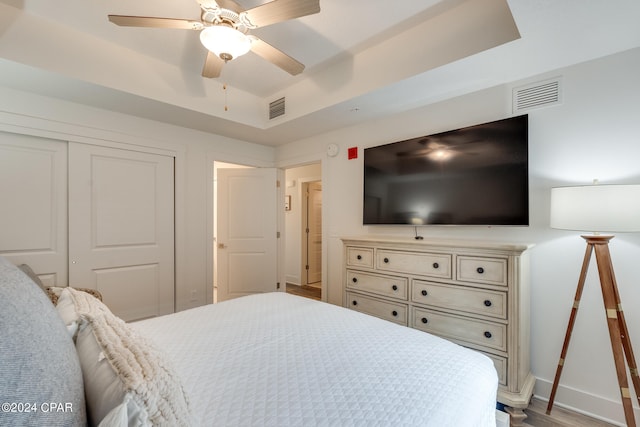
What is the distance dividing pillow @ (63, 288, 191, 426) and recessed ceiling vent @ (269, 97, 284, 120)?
2.74 metres

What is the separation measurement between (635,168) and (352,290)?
2.19 meters

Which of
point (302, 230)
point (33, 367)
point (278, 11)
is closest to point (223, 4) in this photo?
point (278, 11)

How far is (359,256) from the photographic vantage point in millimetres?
2670

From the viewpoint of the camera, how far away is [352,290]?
2.72 meters

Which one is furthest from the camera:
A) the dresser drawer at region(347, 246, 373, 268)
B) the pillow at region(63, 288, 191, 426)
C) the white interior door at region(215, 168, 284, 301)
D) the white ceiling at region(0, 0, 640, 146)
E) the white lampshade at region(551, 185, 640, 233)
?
the white interior door at region(215, 168, 284, 301)

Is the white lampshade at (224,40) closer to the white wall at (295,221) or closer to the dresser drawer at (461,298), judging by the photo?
the dresser drawer at (461,298)

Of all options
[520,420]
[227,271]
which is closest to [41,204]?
[227,271]

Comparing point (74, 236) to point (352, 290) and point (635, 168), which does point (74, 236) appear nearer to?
point (352, 290)

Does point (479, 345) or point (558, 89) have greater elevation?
point (558, 89)

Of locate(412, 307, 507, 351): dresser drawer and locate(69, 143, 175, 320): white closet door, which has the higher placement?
locate(69, 143, 175, 320): white closet door

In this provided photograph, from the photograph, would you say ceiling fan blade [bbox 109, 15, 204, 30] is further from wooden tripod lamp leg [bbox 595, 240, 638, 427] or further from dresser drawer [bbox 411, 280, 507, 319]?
wooden tripod lamp leg [bbox 595, 240, 638, 427]

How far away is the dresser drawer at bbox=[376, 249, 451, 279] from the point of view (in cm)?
212

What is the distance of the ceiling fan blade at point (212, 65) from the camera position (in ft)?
6.24

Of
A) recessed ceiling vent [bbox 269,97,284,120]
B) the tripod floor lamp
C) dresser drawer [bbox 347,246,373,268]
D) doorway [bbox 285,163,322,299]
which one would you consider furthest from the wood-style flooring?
the tripod floor lamp
